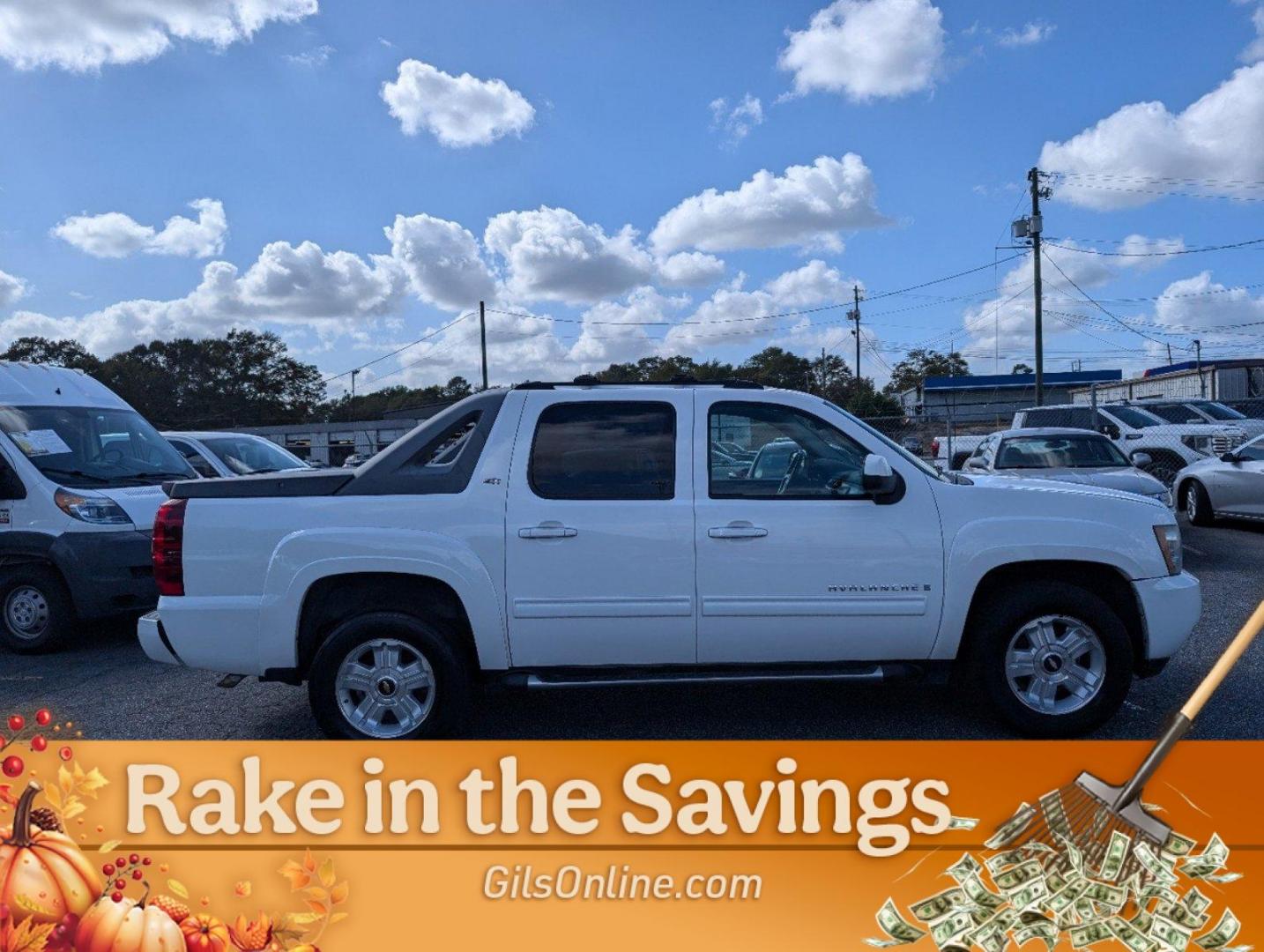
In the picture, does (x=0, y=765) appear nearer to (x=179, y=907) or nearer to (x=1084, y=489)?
(x=179, y=907)

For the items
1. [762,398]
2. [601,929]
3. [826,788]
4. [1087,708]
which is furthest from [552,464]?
[1087,708]

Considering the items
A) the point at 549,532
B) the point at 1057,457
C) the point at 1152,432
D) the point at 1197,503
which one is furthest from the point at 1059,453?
the point at 549,532

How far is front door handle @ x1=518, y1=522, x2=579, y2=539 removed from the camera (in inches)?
168

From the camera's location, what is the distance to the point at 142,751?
4406 millimetres

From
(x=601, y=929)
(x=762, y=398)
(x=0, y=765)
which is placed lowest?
(x=601, y=929)

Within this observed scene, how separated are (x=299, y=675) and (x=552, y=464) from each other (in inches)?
61.0

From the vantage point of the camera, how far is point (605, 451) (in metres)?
4.45

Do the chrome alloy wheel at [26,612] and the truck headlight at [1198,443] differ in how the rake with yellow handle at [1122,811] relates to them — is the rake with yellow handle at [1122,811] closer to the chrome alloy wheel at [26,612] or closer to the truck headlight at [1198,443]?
the chrome alloy wheel at [26,612]

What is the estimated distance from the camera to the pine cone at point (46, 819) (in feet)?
10.2

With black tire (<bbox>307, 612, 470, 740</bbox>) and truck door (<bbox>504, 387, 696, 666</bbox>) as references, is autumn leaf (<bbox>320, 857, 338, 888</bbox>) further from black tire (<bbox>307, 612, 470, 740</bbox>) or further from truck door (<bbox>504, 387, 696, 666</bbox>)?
truck door (<bbox>504, 387, 696, 666</bbox>)

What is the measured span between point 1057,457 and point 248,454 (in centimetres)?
934

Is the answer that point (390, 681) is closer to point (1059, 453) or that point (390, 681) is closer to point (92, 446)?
point (92, 446)

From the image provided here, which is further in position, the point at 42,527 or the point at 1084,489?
the point at 42,527

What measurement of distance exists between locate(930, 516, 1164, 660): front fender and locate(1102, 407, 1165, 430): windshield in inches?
530
